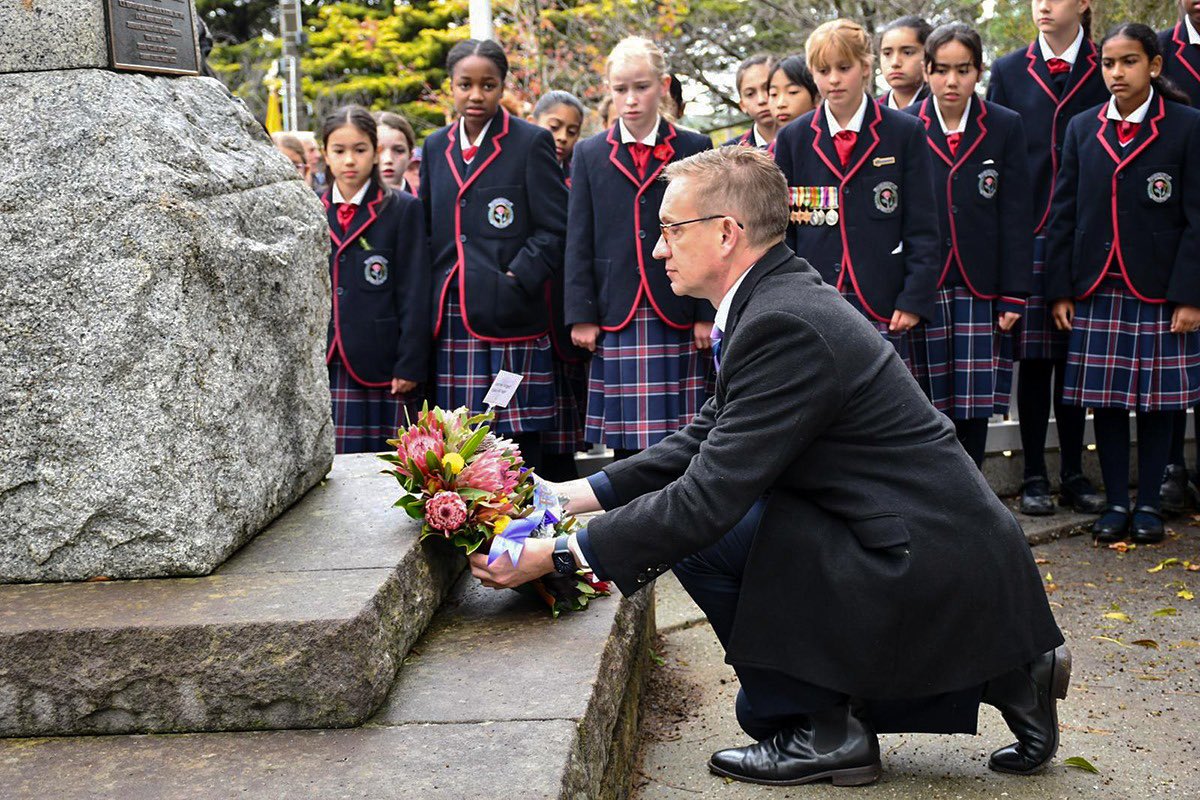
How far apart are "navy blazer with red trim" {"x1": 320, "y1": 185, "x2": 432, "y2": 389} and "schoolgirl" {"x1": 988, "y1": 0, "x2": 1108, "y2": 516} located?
2.46 meters

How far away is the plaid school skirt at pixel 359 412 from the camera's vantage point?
511cm

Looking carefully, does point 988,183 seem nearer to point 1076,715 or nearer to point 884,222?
point 884,222

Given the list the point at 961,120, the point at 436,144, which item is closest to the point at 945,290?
the point at 961,120

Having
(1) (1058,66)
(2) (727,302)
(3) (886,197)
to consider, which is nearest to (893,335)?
(3) (886,197)

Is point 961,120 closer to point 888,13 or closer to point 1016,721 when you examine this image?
A: point 1016,721

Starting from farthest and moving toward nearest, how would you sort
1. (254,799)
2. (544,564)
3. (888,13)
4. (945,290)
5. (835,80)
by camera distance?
(888,13) < (945,290) < (835,80) < (544,564) < (254,799)

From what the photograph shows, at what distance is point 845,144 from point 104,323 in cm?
285

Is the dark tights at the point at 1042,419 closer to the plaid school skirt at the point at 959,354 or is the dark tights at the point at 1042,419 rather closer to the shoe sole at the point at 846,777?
the plaid school skirt at the point at 959,354

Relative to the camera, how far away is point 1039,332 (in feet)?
17.2

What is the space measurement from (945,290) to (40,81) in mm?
3355

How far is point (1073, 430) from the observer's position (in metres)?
5.42

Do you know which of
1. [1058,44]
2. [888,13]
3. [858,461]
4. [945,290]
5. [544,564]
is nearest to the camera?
[858,461]

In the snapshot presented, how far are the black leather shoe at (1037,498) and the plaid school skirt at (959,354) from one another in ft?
1.92

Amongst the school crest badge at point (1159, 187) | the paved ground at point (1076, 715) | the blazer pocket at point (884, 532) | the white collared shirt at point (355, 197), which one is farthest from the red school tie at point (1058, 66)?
the blazer pocket at point (884, 532)
